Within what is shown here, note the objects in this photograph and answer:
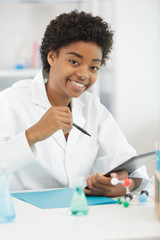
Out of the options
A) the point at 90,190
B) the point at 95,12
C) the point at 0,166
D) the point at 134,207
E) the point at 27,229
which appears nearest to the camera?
the point at 27,229

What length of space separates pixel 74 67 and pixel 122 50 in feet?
6.18

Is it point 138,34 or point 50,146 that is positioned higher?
point 138,34

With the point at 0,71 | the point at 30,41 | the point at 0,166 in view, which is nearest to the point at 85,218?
the point at 0,166

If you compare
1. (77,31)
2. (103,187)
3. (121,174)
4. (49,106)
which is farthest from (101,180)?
(77,31)

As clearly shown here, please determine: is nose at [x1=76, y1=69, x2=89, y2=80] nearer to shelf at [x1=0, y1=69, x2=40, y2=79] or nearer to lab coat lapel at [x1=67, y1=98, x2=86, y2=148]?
lab coat lapel at [x1=67, y1=98, x2=86, y2=148]

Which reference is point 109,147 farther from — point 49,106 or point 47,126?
point 47,126

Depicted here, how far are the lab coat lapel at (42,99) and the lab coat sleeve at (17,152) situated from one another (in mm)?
293

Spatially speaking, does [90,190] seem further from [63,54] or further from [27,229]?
[63,54]

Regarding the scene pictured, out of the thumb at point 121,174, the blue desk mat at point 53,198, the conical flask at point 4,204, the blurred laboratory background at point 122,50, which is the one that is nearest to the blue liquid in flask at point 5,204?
the conical flask at point 4,204

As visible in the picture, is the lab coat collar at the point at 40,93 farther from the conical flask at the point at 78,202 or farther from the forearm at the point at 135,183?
the conical flask at the point at 78,202

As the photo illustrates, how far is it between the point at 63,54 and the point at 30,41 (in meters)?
1.84

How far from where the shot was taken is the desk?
1.12 metres

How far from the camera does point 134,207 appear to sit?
1.42 meters

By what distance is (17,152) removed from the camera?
5.27 ft
